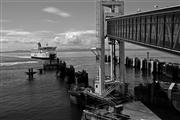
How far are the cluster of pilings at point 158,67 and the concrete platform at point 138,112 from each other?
49.1 meters

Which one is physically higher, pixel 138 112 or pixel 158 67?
pixel 158 67

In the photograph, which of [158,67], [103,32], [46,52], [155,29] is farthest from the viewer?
[46,52]

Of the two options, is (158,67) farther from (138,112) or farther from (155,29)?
(155,29)

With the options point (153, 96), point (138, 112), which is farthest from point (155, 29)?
point (153, 96)

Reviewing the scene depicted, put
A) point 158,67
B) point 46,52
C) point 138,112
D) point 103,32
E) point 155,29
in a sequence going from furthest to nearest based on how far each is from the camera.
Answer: point 46,52 < point 158,67 < point 103,32 < point 138,112 < point 155,29

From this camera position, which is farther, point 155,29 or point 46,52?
point 46,52

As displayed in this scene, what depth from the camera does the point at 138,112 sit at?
30.0m

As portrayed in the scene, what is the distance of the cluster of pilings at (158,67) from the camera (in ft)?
253

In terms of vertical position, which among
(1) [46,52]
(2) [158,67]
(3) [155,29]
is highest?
(3) [155,29]

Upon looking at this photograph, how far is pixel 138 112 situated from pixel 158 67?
63.9 metres

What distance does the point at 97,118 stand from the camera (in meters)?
29.0

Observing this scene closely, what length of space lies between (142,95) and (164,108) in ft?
19.3

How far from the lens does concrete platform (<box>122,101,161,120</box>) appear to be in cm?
2803

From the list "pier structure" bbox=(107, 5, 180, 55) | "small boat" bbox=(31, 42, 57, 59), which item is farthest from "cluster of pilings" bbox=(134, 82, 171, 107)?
"small boat" bbox=(31, 42, 57, 59)
